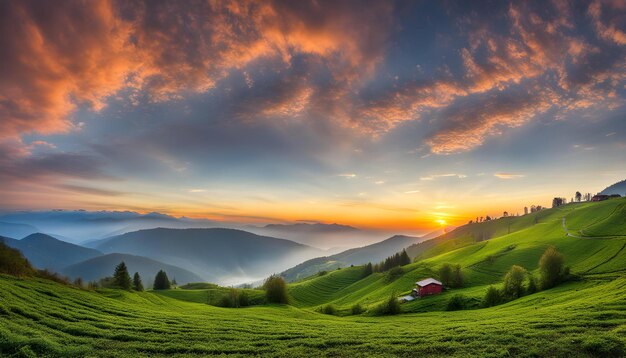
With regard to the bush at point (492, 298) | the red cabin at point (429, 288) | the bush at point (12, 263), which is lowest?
the red cabin at point (429, 288)

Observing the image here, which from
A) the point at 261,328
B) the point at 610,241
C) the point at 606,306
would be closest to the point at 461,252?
the point at 610,241

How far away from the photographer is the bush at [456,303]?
84181 millimetres

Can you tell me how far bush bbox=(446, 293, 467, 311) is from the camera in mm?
84181

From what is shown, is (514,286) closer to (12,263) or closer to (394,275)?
(394,275)

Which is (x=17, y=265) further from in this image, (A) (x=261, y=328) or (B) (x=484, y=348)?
(B) (x=484, y=348)

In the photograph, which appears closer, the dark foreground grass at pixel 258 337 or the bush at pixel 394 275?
the dark foreground grass at pixel 258 337

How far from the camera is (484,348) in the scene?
27078 mm

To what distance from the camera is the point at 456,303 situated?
281 ft

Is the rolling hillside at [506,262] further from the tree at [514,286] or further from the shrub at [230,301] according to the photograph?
the shrub at [230,301]

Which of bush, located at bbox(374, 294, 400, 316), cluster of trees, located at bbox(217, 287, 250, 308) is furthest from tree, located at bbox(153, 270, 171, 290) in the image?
bush, located at bbox(374, 294, 400, 316)

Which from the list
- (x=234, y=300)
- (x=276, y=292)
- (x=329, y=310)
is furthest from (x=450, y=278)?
(x=234, y=300)

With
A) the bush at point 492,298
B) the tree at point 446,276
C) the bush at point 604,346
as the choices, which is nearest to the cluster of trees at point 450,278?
the tree at point 446,276

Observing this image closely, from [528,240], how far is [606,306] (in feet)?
519

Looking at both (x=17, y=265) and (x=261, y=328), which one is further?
(x=17, y=265)
